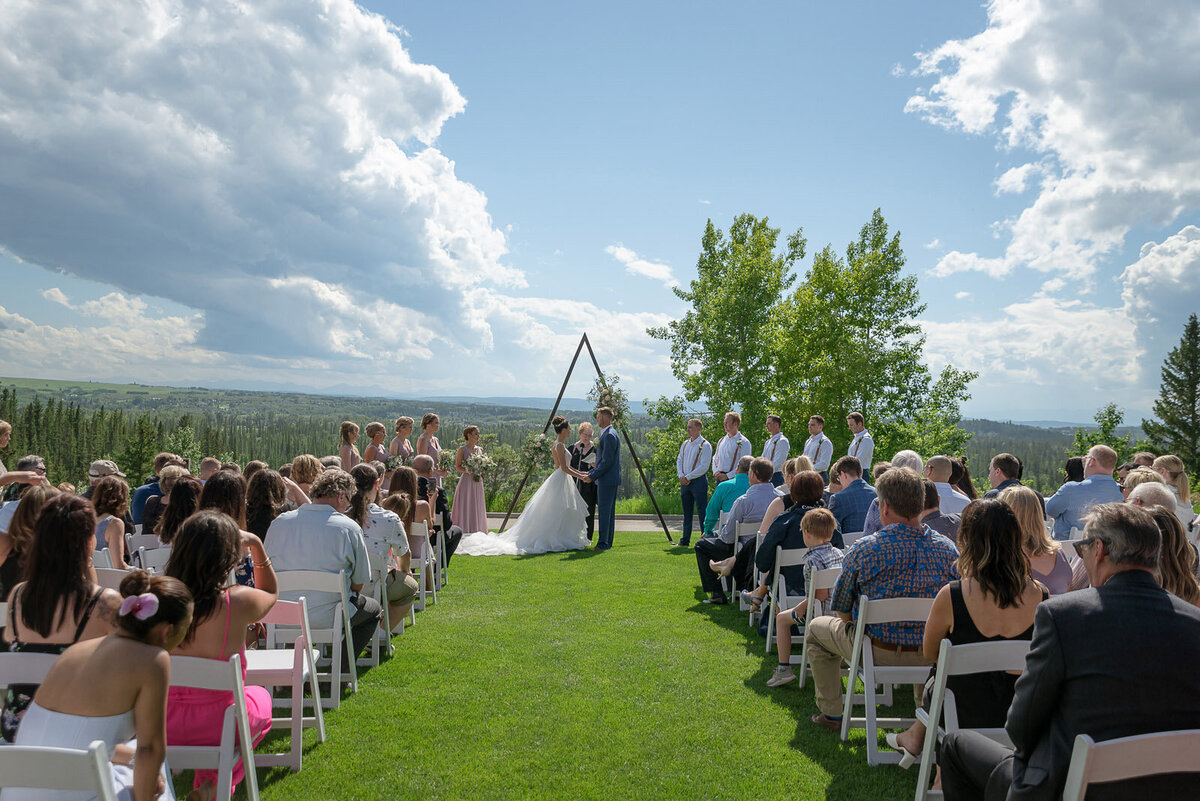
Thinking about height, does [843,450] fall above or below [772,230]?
below

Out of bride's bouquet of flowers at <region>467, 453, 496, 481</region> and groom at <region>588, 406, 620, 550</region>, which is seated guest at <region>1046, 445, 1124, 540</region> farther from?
bride's bouquet of flowers at <region>467, 453, 496, 481</region>

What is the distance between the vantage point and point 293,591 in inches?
192

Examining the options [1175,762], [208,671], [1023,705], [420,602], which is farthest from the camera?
[420,602]

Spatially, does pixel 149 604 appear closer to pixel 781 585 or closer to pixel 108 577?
pixel 108 577

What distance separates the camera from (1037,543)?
4445mm

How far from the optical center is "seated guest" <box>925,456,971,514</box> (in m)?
6.73

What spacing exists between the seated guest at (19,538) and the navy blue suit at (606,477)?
9.17 meters

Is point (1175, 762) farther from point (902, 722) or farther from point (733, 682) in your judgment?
point (733, 682)

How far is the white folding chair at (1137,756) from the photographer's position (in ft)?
6.92

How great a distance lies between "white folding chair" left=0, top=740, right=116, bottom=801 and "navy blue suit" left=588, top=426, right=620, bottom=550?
35.3 ft

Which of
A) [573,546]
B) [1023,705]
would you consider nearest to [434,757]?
[1023,705]

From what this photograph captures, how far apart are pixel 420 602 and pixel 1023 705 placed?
6.95 m

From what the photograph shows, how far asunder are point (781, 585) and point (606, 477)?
22.0 ft

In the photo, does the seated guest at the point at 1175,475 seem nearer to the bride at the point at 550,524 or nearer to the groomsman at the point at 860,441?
the groomsman at the point at 860,441
